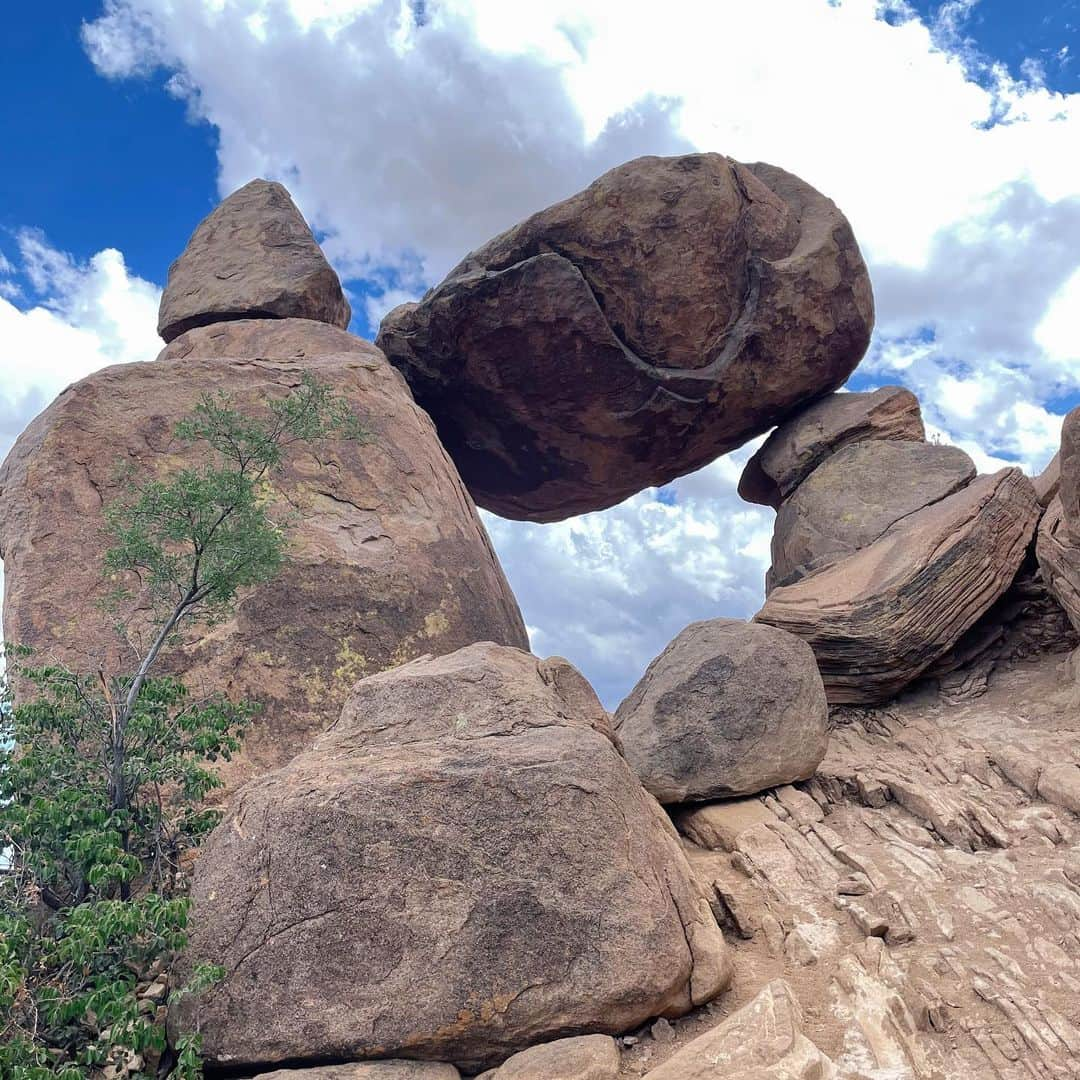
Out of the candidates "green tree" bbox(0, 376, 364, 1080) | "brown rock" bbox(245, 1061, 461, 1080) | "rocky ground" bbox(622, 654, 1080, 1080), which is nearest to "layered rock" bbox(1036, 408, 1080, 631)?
"rocky ground" bbox(622, 654, 1080, 1080)

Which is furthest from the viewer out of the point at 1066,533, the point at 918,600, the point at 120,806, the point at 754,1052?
the point at 918,600

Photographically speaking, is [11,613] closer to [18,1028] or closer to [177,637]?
[177,637]

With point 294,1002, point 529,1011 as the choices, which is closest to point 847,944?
point 529,1011

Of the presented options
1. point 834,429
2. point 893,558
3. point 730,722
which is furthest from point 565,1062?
point 834,429

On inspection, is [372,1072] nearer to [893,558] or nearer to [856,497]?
[893,558]

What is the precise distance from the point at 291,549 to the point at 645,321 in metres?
7.95

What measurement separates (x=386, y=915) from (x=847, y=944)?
3.16 metres

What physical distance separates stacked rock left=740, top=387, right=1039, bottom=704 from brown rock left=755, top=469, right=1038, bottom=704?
13 mm

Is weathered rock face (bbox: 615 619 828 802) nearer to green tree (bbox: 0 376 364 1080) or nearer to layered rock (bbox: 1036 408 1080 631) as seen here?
layered rock (bbox: 1036 408 1080 631)

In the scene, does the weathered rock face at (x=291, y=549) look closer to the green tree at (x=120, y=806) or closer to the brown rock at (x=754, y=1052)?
the green tree at (x=120, y=806)

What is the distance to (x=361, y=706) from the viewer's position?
6738 millimetres

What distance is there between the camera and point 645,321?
15.7 metres

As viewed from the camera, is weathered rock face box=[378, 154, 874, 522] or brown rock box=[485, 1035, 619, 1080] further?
weathered rock face box=[378, 154, 874, 522]

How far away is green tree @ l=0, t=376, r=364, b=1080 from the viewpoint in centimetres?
504
